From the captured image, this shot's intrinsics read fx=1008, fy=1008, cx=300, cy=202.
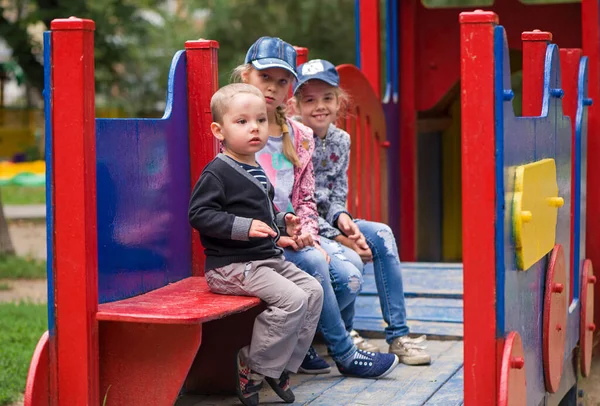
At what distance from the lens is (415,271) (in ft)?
19.1

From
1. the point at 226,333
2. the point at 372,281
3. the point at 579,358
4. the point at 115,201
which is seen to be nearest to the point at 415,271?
the point at 372,281

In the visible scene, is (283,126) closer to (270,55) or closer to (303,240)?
(270,55)

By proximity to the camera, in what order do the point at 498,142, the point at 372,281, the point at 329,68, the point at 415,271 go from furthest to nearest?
the point at 415,271
the point at 372,281
the point at 329,68
the point at 498,142

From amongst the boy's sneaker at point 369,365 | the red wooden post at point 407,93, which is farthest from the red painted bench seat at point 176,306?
the red wooden post at point 407,93

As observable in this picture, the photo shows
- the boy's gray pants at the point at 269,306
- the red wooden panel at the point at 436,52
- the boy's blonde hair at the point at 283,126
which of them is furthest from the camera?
the red wooden panel at the point at 436,52

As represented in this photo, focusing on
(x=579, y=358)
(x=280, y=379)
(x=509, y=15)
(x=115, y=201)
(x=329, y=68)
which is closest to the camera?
(x=115, y=201)

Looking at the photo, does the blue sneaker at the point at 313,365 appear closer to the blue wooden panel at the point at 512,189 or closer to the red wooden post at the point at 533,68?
the blue wooden panel at the point at 512,189

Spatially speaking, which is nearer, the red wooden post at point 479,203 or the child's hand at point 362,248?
the red wooden post at point 479,203

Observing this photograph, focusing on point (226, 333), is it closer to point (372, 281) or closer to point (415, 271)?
point (372, 281)

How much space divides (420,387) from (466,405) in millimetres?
959

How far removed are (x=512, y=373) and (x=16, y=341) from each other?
13.6ft

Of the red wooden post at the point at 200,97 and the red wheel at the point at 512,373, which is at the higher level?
the red wooden post at the point at 200,97

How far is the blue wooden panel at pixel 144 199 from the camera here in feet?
10.6

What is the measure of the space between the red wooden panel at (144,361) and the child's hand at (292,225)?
675mm
